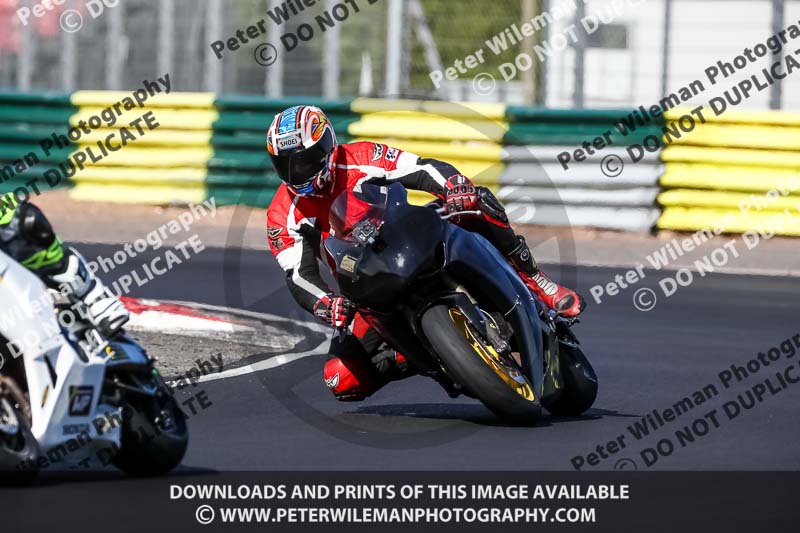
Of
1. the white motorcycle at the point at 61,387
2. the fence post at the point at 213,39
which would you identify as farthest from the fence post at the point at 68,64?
the white motorcycle at the point at 61,387

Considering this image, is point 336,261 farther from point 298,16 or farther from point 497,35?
point 298,16

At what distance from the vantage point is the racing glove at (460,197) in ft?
25.9

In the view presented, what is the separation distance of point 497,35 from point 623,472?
547 inches

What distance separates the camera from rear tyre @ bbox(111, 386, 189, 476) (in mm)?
6254

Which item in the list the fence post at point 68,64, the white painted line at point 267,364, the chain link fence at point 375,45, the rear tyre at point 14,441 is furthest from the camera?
the fence post at point 68,64

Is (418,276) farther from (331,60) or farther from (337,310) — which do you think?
(331,60)

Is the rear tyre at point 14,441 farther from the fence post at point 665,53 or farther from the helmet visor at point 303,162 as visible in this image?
the fence post at point 665,53

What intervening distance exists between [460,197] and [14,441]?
9.65 ft

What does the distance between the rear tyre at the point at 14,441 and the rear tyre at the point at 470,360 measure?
2208 mm

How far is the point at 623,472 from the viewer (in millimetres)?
6730

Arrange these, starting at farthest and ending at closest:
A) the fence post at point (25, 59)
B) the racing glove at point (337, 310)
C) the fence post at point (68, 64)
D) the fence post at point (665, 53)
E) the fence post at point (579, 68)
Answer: the fence post at point (25, 59) → the fence post at point (68, 64) → the fence post at point (665, 53) → the fence post at point (579, 68) → the racing glove at point (337, 310)

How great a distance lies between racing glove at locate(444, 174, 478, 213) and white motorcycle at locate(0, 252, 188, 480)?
7.07 feet

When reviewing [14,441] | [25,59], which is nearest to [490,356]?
[14,441]

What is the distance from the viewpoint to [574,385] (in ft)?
27.0
